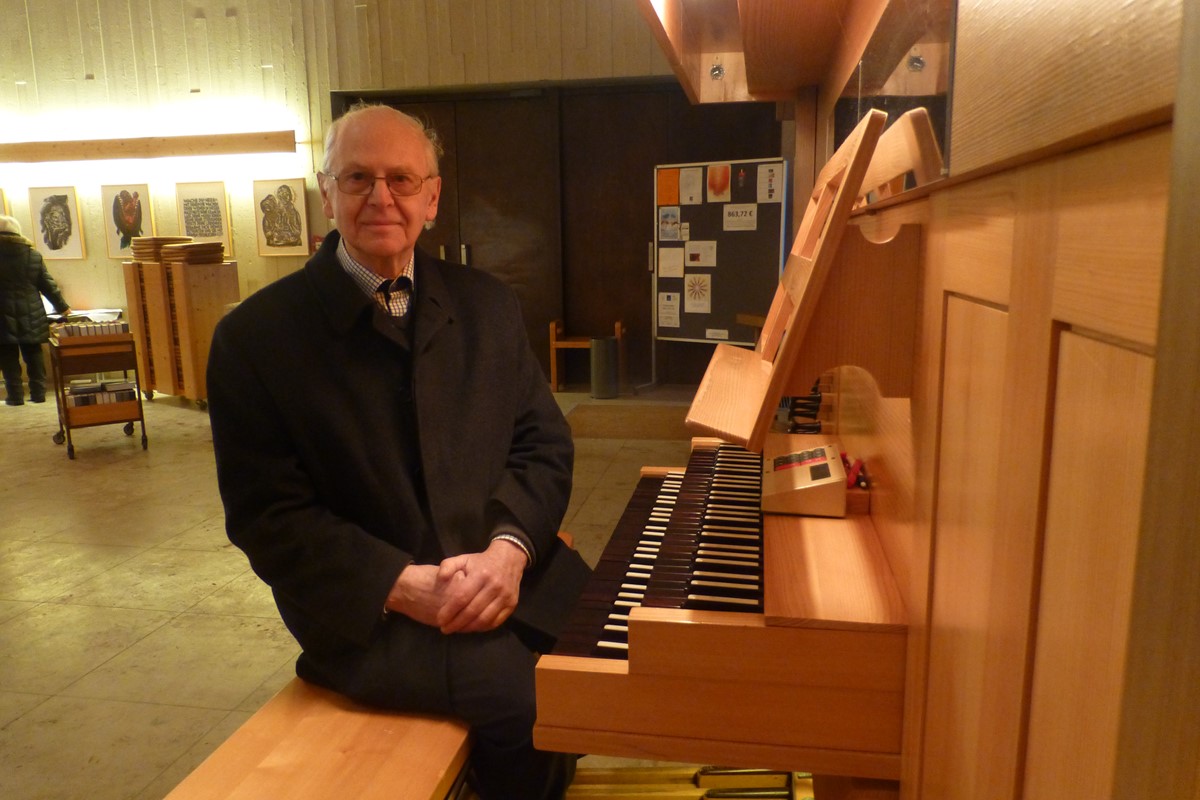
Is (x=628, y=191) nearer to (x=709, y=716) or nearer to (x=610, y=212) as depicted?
(x=610, y=212)

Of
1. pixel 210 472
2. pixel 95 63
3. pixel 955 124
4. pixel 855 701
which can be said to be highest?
pixel 95 63

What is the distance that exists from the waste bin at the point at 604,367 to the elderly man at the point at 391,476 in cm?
474

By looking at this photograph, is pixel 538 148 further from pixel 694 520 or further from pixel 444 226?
pixel 694 520

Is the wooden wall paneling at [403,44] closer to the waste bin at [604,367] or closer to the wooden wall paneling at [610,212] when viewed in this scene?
the wooden wall paneling at [610,212]

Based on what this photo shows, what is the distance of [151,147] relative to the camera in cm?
783

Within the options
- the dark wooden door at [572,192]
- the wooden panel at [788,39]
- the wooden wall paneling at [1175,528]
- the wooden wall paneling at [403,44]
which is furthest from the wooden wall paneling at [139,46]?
the wooden wall paneling at [1175,528]

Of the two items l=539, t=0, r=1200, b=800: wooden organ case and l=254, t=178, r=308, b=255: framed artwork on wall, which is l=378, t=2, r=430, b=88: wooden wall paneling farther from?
l=539, t=0, r=1200, b=800: wooden organ case

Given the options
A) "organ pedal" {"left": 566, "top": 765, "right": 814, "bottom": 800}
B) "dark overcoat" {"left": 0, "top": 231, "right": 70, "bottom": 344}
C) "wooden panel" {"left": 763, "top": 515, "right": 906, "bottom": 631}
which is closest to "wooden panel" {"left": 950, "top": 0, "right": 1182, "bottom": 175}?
"wooden panel" {"left": 763, "top": 515, "right": 906, "bottom": 631}

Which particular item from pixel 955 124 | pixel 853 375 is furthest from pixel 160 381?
pixel 955 124

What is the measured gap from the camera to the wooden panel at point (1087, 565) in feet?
1.45

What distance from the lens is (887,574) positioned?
120 cm

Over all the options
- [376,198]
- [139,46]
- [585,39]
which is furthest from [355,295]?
[139,46]

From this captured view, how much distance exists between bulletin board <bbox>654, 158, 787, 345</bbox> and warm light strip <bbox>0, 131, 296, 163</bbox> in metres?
3.59

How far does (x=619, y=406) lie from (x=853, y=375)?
442cm
